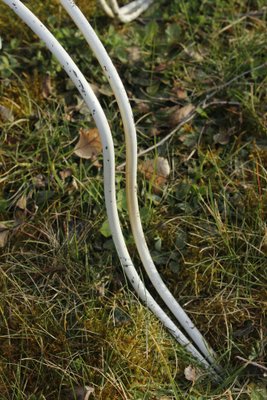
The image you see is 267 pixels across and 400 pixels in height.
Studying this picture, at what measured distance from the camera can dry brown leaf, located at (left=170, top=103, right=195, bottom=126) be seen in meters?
2.12

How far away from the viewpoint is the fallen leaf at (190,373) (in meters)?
1.69

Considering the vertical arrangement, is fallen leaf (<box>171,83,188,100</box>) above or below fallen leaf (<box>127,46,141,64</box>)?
below

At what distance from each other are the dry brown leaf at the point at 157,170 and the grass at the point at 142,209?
2 cm

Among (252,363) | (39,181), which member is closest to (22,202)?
(39,181)

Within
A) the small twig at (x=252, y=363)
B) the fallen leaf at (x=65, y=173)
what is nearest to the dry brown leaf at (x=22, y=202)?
the fallen leaf at (x=65, y=173)

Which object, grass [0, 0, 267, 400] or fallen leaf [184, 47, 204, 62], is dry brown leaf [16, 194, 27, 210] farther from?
fallen leaf [184, 47, 204, 62]

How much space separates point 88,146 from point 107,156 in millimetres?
574

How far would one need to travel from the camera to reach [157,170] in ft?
6.62

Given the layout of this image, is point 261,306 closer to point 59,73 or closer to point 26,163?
point 26,163

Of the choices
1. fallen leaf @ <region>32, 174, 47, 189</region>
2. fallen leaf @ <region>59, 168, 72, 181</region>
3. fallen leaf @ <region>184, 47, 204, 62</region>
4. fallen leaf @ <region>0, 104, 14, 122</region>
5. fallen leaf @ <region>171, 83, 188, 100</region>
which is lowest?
fallen leaf @ <region>171, 83, 188, 100</region>

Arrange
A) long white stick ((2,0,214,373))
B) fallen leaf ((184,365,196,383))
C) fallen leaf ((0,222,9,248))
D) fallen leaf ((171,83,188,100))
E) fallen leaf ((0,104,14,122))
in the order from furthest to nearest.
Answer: fallen leaf ((171,83,188,100)) → fallen leaf ((0,104,14,122)) → fallen leaf ((0,222,9,248)) → fallen leaf ((184,365,196,383)) → long white stick ((2,0,214,373))

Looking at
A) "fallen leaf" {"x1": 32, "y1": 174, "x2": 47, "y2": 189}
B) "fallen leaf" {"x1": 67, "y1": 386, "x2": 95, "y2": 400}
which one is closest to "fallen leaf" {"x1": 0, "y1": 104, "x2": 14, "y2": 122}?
"fallen leaf" {"x1": 32, "y1": 174, "x2": 47, "y2": 189}

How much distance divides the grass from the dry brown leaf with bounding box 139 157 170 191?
2 centimetres

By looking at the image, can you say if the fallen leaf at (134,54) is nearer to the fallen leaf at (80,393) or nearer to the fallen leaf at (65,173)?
the fallen leaf at (65,173)
